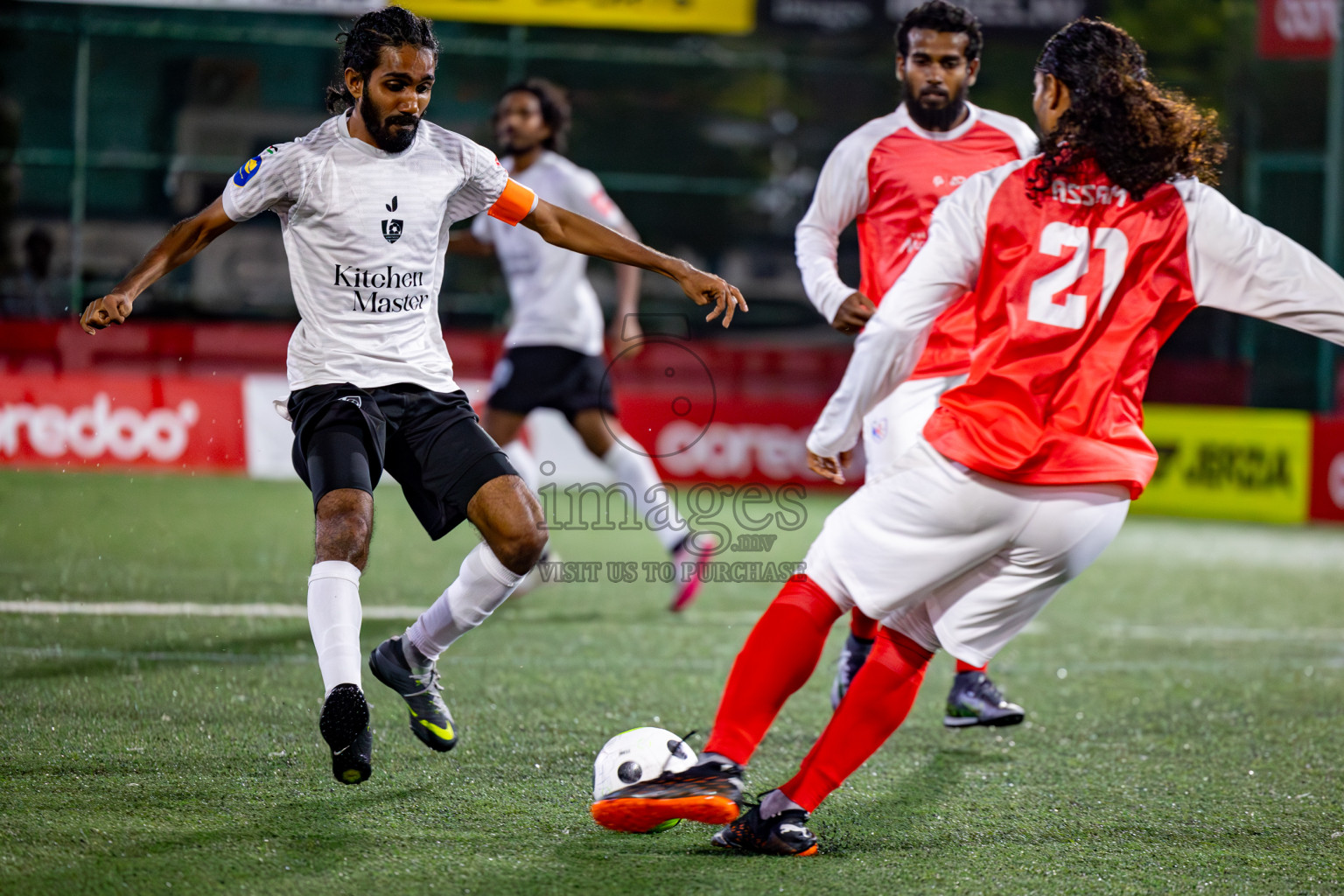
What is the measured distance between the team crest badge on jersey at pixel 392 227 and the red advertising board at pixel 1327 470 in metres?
9.51

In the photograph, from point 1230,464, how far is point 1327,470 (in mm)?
725

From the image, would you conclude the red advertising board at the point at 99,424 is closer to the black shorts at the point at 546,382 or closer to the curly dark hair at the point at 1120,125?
the black shorts at the point at 546,382

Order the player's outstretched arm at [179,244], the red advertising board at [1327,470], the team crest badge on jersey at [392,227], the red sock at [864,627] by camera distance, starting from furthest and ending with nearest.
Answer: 1. the red advertising board at [1327,470]
2. the red sock at [864,627]
3. the team crest badge on jersey at [392,227]
4. the player's outstretched arm at [179,244]

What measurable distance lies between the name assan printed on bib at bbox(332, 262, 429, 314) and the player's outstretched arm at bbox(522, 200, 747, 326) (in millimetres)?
409

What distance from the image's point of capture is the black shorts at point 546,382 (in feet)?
22.0

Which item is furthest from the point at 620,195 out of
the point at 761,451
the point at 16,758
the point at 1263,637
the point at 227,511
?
the point at 16,758

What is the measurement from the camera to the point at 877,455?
4473 mm

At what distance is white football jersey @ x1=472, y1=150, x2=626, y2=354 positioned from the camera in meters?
6.70

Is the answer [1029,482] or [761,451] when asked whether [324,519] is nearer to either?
[1029,482]

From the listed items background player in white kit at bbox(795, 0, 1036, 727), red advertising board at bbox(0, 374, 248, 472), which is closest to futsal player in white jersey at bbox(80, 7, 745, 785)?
background player in white kit at bbox(795, 0, 1036, 727)

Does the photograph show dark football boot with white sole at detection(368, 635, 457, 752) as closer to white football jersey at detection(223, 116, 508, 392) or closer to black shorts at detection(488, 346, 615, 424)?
white football jersey at detection(223, 116, 508, 392)

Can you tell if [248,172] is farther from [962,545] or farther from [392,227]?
[962,545]

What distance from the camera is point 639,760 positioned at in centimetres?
325

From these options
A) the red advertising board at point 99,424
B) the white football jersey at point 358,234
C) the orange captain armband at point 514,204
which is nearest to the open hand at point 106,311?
the white football jersey at point 358,234
